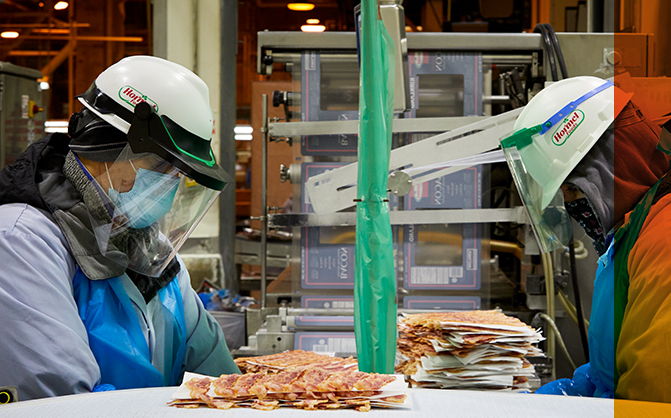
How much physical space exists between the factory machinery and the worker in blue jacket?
124 centimetres

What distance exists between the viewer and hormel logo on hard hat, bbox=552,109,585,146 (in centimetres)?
165

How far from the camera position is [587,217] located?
1.88m

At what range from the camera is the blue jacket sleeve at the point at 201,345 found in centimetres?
187

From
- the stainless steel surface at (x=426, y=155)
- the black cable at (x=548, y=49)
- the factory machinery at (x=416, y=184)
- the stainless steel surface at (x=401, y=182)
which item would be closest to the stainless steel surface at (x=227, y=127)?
the factory machinery at (x=416, y=184)

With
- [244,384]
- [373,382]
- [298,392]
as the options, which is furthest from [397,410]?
[244,384]

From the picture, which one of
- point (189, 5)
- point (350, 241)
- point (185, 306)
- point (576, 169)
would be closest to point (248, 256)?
point (189, 5)

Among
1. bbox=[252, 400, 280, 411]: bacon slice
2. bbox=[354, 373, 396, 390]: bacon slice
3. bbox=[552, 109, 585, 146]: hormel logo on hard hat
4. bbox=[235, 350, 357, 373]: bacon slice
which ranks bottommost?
bbox=[235, 350, 357, 373]: bacon slice

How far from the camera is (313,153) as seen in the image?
2.97 metres

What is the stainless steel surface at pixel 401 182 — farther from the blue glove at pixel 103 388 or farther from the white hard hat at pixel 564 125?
the blue glove at pixel 103 388

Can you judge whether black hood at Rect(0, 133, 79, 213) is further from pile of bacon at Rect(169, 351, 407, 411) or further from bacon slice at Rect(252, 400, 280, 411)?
bacon slice at Rect(252, 400, 280, 411)

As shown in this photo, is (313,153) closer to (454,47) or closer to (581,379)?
(454,47)

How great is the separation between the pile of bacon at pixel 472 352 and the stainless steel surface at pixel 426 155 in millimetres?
883

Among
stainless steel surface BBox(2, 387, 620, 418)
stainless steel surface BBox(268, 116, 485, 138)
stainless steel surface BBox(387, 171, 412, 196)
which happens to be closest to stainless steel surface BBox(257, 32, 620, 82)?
stainless steel surface BBox(268, 116, 485, 138)

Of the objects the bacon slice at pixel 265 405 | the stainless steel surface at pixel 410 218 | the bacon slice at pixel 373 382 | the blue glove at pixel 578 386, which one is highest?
the stainless steel surface at pixel 410 218
